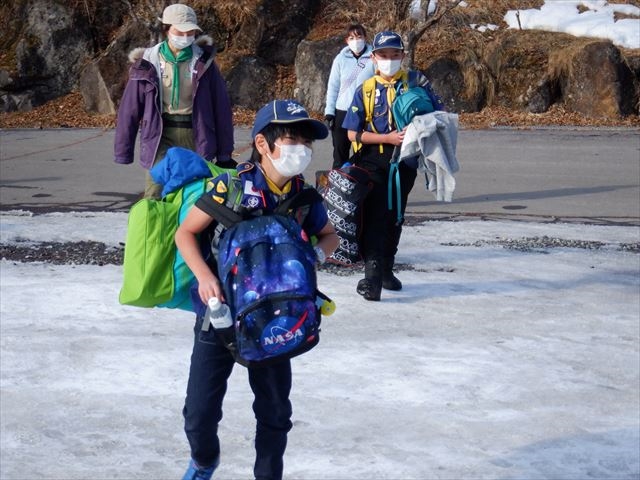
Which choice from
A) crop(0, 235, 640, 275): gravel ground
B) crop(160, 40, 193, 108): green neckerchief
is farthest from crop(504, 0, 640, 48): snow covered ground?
crop(160, 40, 193, 108): green neckerchief

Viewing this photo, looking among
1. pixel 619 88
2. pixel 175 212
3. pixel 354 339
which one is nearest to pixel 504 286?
pixel 354 339

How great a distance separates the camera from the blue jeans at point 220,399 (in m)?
3.52

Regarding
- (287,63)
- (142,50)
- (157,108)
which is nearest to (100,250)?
(157,108)

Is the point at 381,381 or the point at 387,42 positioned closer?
the point at 381,381

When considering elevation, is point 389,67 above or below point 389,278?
above

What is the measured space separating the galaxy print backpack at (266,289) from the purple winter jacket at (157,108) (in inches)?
130

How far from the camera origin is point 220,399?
141 inches

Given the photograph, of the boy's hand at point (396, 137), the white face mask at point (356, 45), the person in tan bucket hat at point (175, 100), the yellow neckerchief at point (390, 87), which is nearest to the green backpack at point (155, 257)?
the person in tan bucket hat at point (175, 100)

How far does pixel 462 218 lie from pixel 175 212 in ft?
22.2

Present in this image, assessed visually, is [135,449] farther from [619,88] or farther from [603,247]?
[619,88]

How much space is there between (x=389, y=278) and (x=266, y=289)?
377cm

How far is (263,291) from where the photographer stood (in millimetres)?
3244

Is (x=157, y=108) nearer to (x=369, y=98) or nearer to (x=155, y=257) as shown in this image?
(x=369, y=98)

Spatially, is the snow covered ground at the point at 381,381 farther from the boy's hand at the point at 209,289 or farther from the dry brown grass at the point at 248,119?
the dry brown grass at the point at 248,119
